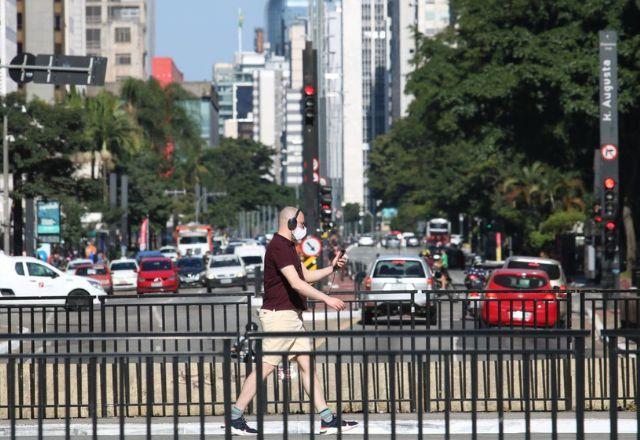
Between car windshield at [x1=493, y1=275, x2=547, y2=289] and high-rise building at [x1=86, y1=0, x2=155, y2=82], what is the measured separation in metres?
149

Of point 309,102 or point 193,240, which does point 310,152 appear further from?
point 193,240

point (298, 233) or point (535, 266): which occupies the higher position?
point (298, 233)

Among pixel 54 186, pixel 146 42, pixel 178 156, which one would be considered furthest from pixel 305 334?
pixel 146 42

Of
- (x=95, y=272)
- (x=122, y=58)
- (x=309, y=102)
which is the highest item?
(x=122, y=58)

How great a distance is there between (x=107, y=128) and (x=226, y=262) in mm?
32810

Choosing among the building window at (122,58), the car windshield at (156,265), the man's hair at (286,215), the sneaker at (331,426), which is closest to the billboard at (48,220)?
the car windshield at (156,265)

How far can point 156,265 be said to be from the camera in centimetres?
5484

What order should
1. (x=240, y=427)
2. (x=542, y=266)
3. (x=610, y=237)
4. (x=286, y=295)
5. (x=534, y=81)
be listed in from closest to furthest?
1. (x=240, y=427)
2. (x=286, y=295)
3. (x=542, y=266)
4. (x=610, y=237)
5. (x=534, y=81)

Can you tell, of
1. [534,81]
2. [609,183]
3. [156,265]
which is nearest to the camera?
[609,183]

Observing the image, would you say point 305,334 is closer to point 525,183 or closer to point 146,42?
point 525,183

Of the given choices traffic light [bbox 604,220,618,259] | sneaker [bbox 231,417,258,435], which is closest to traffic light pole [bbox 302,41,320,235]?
traffic light [bbox 604,220,618,259]

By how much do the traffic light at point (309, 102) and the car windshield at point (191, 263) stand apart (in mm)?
25922

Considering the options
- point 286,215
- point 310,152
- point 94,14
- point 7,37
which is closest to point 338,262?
point 286,215

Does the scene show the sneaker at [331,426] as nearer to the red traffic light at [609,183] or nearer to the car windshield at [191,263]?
the red traffic light at [609,183]
